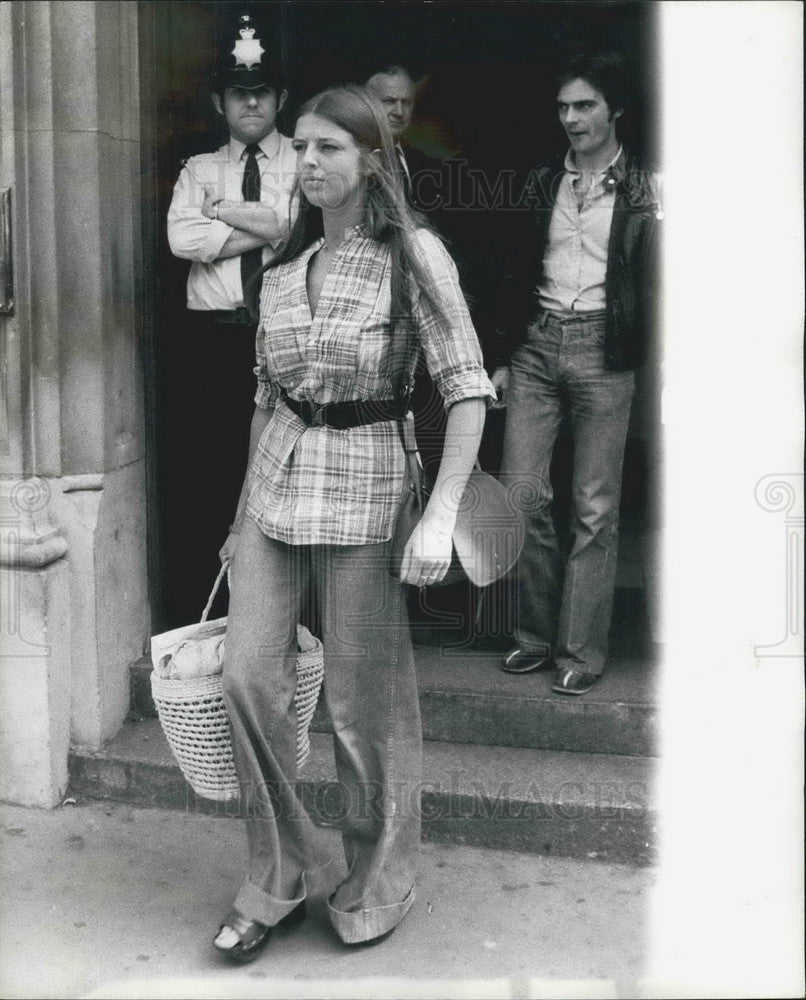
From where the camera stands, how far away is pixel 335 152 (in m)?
3.31

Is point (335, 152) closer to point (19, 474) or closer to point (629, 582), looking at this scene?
point (19, 474)

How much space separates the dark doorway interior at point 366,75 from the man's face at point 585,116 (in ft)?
0.87

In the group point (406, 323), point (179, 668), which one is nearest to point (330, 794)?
point (179, 668)

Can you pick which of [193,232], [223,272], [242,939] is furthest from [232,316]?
[242,939]

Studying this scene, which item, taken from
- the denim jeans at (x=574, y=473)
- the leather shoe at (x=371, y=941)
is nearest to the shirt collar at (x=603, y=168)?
the denim jeans at (x=574, y=473)

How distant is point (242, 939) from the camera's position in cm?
352

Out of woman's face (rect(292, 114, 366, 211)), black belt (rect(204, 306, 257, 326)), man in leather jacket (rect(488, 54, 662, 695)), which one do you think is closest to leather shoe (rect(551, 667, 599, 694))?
man in leather jacket (rect(488, 54, 662, 695))

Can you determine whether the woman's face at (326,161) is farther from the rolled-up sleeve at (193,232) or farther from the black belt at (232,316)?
the black belt at (232,316)

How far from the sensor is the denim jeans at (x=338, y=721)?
135 inches

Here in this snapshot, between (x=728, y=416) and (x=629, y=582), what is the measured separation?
159cm

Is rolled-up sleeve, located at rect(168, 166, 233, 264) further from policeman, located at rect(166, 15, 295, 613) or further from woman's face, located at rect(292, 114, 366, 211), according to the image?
woman's face, located at rect(292, 114, 366, 211)

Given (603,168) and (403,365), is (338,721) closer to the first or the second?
(403,365)

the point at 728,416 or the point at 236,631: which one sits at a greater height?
the point at 728,416

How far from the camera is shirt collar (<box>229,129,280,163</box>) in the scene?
15.9 ft
